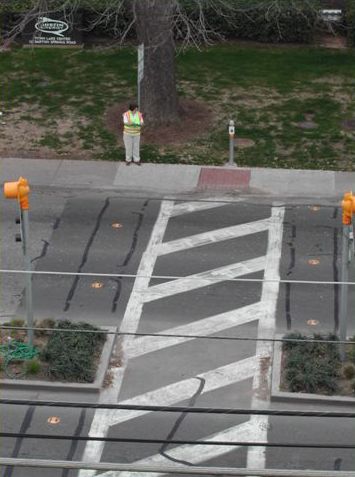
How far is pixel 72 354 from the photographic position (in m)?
15.2

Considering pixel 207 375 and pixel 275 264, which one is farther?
pixel 275 264

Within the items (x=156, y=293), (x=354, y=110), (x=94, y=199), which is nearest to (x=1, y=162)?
(x=94, y=199)

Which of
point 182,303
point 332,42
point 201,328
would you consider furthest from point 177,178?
point 332,42

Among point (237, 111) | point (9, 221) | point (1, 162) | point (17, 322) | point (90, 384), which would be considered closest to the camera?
point (90, 384)

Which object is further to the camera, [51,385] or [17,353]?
[17,353]

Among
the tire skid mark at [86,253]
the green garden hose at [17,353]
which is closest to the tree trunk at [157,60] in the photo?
the tire skid mark at [86,253]

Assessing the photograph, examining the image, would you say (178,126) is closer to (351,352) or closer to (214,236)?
(214,236)

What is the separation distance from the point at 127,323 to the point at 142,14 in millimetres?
8737

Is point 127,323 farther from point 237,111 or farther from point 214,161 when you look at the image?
point 237,111

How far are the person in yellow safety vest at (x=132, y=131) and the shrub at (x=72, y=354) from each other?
23.3 ft

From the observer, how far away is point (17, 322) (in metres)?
16.3

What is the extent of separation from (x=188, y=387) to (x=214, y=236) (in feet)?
16.7

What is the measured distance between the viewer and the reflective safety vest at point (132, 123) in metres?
22.0

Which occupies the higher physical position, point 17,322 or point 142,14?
point 142,14
